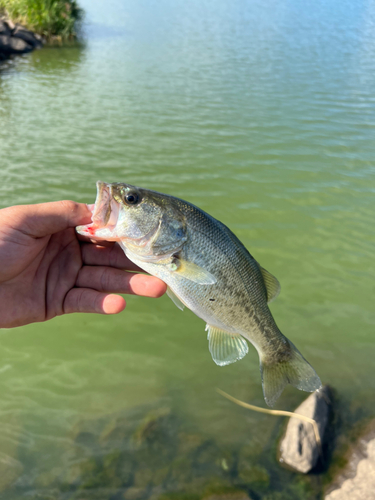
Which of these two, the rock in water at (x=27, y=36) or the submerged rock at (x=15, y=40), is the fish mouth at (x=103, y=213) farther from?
the rock in water at (x=27, y=36)

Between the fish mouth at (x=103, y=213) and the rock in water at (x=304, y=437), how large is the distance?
3.05 metres

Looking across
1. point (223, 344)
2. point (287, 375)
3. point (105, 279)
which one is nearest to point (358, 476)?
point (287, 375)

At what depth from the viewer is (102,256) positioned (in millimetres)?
4094

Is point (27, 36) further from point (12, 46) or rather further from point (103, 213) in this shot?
point (103, 213)

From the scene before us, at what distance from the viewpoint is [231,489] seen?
400cm

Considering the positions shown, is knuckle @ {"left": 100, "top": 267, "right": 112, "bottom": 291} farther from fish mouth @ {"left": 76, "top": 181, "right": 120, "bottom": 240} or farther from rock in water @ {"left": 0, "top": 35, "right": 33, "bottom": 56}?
rock in water @ {"left": 0, "top": 35, "right": 33, "bottom": 56}

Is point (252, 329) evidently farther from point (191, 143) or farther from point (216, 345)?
point (191, 143)

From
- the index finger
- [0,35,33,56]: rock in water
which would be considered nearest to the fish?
the index finger

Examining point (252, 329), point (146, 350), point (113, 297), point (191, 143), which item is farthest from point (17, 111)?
point (252, 329)

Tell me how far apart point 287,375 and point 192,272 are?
4.36ft

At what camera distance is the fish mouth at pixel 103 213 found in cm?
303

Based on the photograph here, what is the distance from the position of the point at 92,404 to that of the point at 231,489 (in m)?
1.95

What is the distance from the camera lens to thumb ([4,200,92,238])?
3385mm

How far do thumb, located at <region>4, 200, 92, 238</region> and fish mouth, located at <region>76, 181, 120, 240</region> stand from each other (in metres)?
0.39
